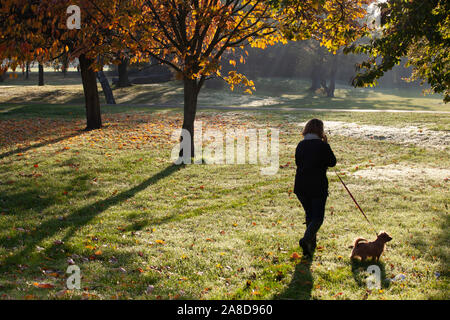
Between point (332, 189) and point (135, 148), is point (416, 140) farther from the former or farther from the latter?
point (135, 148)

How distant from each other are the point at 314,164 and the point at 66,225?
4614 millimetres

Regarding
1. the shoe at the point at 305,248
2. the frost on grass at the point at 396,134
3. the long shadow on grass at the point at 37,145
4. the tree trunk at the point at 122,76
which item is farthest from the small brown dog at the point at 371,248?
the tree trunk at the point at 122,76

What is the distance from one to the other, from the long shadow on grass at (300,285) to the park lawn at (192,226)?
1.0 inches

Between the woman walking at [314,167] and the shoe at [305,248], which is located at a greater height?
the woman walking at [314,167]

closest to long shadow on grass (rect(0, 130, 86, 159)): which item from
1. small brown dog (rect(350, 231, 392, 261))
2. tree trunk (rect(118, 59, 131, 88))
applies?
small brown dog (rect(350, 231, 392, 261))

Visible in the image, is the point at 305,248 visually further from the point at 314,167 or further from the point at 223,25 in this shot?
the point at 223,25

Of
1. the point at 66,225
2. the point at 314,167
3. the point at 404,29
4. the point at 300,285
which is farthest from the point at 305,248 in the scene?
the point at 66,225

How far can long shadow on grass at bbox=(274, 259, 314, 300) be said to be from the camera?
508cm

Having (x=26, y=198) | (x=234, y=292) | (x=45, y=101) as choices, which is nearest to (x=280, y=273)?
(x=234, y=292)

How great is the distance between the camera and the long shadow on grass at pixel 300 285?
16.7 feet

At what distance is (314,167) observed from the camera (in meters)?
5.86

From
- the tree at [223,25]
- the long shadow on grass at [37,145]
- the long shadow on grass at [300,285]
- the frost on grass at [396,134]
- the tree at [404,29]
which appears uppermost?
the tree at [223,25]

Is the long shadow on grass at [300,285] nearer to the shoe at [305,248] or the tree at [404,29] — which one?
the shoe at [305,248]

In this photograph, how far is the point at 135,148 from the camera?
15.0m
